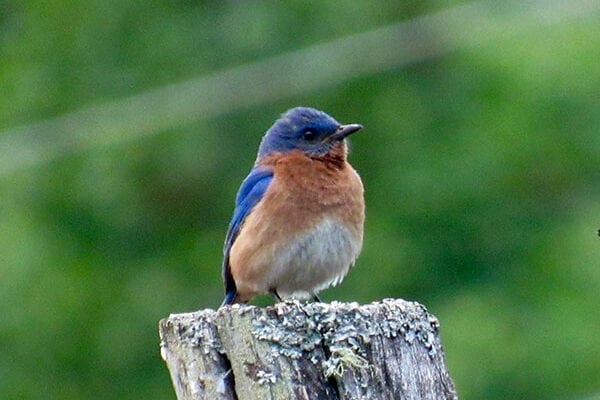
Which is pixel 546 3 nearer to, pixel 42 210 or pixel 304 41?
pixel 304 41

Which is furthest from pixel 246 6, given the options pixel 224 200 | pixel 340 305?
pixel 340 305

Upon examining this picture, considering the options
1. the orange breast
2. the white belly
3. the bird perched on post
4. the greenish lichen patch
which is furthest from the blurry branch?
the greenish lichen patch

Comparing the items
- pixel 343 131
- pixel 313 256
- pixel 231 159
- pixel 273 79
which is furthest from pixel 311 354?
pixel 231 159

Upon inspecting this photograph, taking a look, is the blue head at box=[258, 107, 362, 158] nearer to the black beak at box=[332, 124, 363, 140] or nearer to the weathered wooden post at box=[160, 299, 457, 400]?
the black beak at box=[332, 124, 363, 140]

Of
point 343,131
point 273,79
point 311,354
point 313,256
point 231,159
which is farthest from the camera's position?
point 231,159

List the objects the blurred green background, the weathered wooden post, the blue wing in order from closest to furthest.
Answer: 1. the weathered wooden post
2. the blue wing
3. the blurred green background

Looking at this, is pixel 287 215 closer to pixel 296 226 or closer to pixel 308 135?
pixel 296 226

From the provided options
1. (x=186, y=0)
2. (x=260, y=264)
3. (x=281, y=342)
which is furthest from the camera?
(x=186, y=0)
